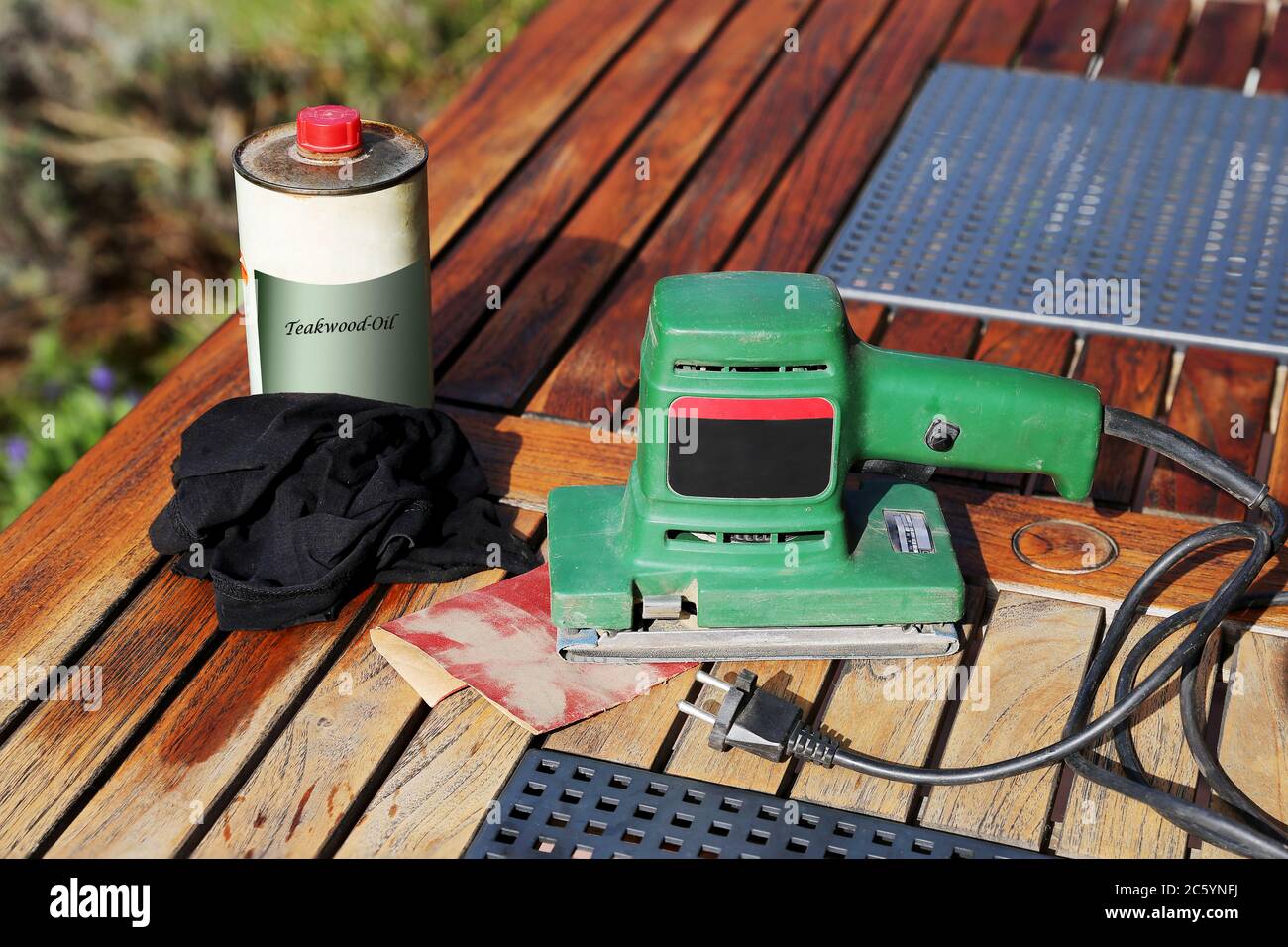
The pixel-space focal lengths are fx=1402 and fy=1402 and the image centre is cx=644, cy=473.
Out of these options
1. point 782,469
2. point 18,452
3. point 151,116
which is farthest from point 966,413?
point 151,116

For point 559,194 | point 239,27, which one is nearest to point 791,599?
point 559,194

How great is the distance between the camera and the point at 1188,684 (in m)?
1.50

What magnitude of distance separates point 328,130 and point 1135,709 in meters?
1.14

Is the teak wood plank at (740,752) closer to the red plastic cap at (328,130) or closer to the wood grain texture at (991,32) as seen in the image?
the red plastic cap at (328,130)

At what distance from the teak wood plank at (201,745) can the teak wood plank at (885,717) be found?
57cm

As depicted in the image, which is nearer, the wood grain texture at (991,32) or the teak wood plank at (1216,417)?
the teak wood plank at (1216,417)

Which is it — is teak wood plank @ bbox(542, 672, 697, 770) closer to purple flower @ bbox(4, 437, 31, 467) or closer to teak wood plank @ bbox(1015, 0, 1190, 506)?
teak wood plank @ bbox(1015, 0, 1190, 506)

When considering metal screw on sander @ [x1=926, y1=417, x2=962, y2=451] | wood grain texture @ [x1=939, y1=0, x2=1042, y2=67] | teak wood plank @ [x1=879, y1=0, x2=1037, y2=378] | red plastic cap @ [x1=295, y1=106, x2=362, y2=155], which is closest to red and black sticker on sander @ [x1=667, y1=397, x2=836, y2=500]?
metal screw on sander @ [x1=926, y1=417, x2=962, y2=451]

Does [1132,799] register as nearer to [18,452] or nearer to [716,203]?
[716,203]

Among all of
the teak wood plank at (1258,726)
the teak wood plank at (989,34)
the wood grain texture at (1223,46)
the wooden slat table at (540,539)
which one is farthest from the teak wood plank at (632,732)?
the wood grain texture at (1223,46)

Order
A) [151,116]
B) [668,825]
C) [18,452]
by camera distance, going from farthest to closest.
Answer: [151,116], [18,452], [668,825]

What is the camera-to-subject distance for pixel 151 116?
432 cm

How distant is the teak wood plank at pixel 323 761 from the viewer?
136 cm
